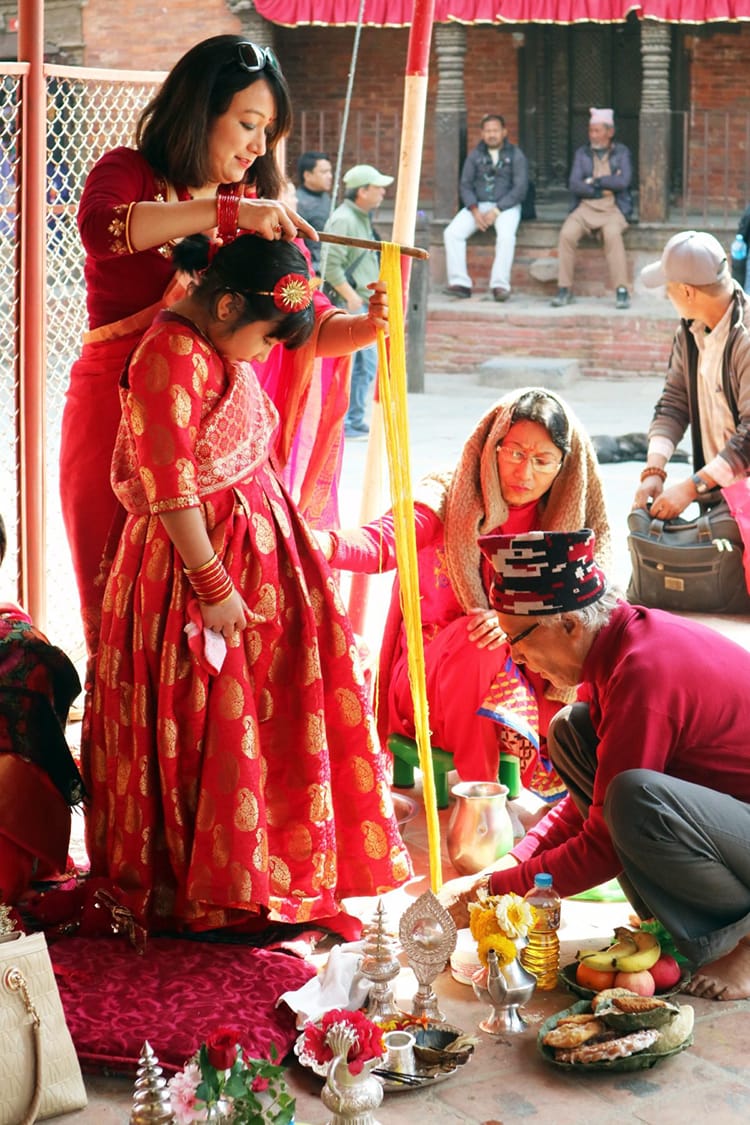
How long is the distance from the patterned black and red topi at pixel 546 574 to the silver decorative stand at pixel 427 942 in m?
0.60

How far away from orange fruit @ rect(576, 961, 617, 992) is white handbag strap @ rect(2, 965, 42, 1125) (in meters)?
1.09

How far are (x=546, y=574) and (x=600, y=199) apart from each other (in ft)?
43.4

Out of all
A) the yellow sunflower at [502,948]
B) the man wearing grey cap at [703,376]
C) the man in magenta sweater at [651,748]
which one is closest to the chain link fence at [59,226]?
the man in magenta sweater at [651,748]

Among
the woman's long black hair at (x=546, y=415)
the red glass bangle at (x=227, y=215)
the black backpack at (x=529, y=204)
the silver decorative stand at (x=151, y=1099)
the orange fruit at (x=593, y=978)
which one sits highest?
the black backpack at (x=529, y=204)

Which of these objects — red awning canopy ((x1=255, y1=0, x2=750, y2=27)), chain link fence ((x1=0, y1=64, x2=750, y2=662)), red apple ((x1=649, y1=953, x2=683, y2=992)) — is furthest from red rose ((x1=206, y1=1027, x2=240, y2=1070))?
red awning canopy ((x1=255, y1=0, x2=750, y2=27))

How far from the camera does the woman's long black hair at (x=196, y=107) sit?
134 inches

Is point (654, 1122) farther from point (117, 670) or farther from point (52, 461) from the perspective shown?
point (52, 461)

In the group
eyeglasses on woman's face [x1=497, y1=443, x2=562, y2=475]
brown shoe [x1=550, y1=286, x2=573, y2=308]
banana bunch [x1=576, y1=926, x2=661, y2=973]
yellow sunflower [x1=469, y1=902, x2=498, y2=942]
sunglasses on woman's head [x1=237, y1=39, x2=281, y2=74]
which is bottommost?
banana bunch [x1=576, y1=926, x2=661, y2=973]

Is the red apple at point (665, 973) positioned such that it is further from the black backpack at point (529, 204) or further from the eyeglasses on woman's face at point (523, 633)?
the black backpack at point (529, 204)

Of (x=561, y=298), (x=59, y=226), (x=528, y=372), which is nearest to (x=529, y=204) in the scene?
(x=561, y=298)

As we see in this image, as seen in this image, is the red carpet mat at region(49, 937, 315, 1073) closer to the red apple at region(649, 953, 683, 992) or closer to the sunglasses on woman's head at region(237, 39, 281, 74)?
the red apple at region(649, 953, 683, 992)

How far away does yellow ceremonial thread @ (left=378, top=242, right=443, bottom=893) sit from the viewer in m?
3.46

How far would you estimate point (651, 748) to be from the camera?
3.11 m

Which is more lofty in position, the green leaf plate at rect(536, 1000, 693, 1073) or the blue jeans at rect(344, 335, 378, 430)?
the blue jeans at rect(344, 335, 378, 430)
